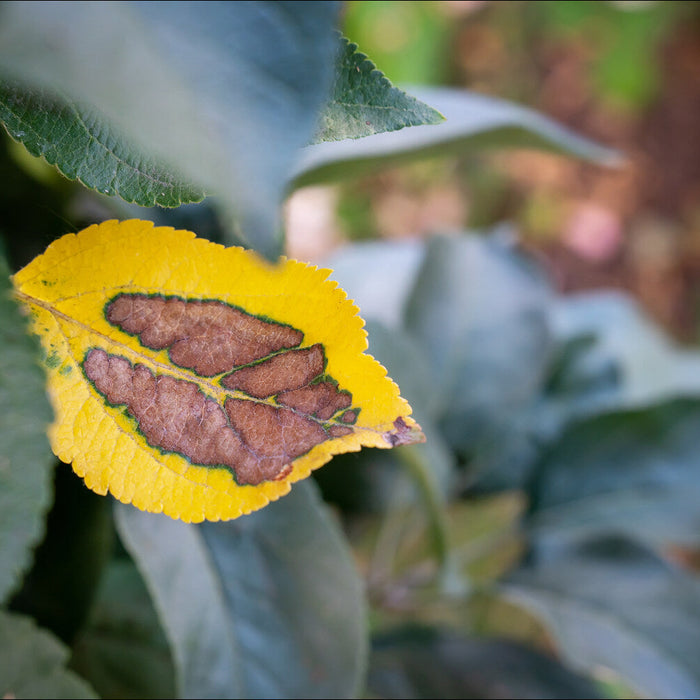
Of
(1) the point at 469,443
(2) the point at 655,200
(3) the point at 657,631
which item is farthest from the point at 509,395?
(2) the point at 655,200

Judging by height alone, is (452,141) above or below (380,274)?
above

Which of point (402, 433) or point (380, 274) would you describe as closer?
point (402, 433)

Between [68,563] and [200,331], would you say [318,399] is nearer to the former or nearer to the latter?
[200,331]

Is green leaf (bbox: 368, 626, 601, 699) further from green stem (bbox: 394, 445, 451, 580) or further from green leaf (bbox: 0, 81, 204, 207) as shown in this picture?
green leaf (bbox: 0, 81, 204, 207)

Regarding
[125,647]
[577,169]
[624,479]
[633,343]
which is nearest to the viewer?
[125,647]

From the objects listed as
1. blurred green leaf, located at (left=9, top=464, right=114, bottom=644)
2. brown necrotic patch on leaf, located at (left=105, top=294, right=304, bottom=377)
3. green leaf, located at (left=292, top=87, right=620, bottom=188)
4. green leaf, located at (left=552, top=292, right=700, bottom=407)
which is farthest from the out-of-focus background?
brown necrotic patch on leaf, located at (left=105, top=294, right=304, bottom=377)

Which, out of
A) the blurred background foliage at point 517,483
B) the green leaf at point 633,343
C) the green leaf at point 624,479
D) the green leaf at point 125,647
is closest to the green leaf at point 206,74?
the blurred background foliage at point 517,483

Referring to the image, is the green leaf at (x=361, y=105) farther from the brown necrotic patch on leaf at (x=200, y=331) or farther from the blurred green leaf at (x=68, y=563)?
the blurred green leaf at (x=68, y=563)

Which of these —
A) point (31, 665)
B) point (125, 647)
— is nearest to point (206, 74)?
point (31, 665)
